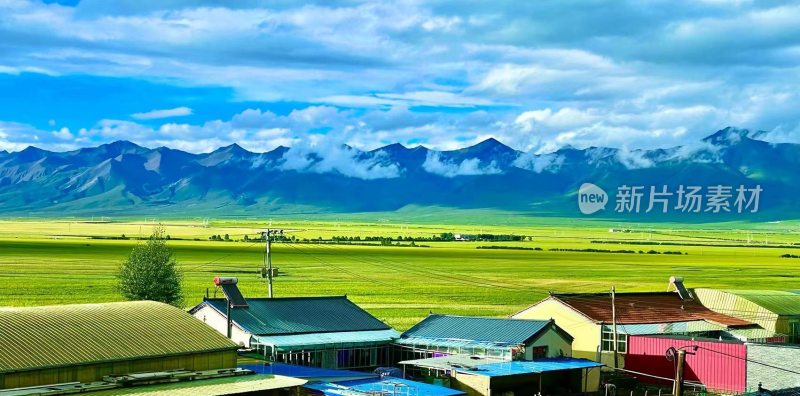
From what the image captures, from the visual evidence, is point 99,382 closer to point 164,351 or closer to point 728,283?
point 164,351

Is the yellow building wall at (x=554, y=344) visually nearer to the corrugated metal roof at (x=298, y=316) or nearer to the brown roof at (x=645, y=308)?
the brown roof at (x=645, y=308)

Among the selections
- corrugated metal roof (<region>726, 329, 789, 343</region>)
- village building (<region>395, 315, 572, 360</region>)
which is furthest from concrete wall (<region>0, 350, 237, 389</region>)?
corrugated metal roof (<region>726, 329, 789, 343</region>)

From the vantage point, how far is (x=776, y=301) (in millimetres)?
69500

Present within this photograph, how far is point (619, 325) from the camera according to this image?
57906mm

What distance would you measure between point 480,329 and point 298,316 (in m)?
10.4

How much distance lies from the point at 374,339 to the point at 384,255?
369ft

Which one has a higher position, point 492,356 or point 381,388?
point 492,356

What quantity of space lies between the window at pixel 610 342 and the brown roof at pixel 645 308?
899 millimetres

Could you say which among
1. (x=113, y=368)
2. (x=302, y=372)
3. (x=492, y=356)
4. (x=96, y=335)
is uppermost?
(x=96, y=335)

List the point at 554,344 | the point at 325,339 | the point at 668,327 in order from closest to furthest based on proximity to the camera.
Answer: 1. the point at 325,339
2. the point at 554,344
3. the point at 668,327

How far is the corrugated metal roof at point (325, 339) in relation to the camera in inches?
1954

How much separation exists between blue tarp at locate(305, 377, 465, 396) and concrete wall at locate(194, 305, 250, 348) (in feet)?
33.1

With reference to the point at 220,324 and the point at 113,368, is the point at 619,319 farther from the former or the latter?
the point at 113,368

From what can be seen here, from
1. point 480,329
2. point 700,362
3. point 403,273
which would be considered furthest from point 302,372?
point 403,273
